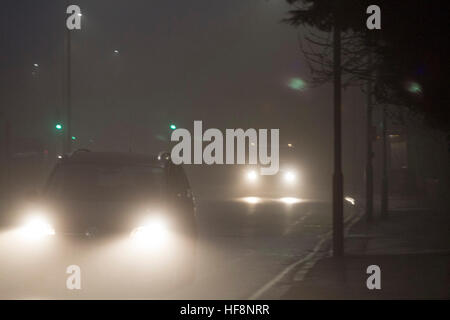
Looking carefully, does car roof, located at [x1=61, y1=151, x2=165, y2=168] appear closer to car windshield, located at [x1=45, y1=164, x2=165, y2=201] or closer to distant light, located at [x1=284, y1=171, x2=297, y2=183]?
car windshield, located at [x1=45, y1=164, x2=165, y2=201]

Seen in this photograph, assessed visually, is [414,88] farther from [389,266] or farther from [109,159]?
[109,159]

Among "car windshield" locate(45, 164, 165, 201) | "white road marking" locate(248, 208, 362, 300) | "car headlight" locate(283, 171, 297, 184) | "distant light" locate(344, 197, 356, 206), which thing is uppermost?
"car headlight" locate(283, 171, 297, 184)

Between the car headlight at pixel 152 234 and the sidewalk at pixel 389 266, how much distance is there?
1743mm

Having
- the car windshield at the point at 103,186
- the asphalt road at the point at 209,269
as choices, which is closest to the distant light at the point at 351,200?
the asphalt road at the point at 209,269

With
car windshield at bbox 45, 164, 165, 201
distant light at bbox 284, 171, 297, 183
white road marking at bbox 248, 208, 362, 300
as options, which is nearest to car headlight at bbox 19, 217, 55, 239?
car windshield at bbox 45, 164, 165, 201

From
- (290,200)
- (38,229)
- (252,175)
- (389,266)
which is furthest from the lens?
(252,175)

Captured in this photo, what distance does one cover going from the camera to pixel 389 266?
16.9 meters

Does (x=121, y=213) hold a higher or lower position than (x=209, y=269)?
higher

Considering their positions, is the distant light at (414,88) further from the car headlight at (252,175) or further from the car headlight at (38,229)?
the car headlight at (252,175)

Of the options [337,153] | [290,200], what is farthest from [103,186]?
[290,200]

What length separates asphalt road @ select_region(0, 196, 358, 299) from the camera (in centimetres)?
1257

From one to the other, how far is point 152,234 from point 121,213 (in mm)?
476

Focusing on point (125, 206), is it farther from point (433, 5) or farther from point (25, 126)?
point (25, 126)

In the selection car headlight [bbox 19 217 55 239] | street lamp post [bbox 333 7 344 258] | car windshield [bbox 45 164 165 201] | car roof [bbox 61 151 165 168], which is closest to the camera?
car headlight [bbox 19 217 55 239]
